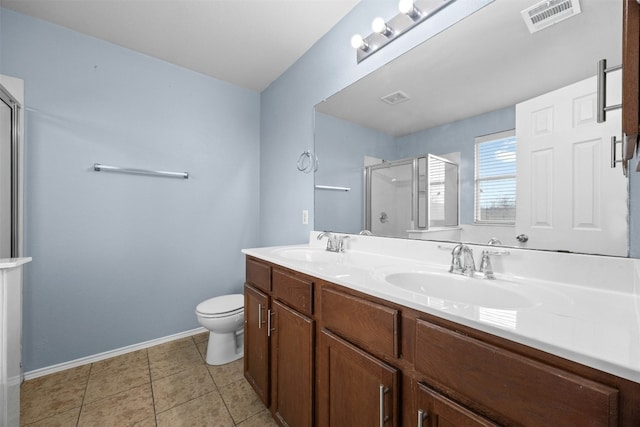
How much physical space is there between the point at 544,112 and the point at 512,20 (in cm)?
38

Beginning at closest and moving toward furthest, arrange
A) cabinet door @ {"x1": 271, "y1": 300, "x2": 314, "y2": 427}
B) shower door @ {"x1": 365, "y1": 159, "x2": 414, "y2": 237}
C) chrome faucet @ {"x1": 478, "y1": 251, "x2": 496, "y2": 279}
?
1. chrome faucet @ {"x1": 478, "y1": 251, "x2": 496, "y2": 279}
2. cabinet door @ {"x1": 271, "y1": 300, "x2": 314, "y2": 427}
3. shower door @ {"x1": 365, "y1": 159, "x2": 414, "y2": 237}

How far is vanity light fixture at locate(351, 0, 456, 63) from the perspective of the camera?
1.23m

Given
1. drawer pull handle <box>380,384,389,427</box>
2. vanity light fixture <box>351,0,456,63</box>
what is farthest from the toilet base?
vanity light fixture <box>351,0,456,63</box>

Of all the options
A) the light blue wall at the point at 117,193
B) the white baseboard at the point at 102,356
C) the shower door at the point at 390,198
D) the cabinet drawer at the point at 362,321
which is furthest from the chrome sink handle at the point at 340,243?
the white baseboard at the point at 102,356

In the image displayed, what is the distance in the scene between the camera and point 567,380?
0.45 metres

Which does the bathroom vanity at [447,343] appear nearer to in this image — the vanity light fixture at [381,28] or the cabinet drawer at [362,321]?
the cabinet drawer at [362,321]

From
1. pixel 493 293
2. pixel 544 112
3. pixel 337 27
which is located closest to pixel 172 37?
pixel 337 27

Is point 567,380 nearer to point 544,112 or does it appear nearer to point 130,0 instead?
point 544,112

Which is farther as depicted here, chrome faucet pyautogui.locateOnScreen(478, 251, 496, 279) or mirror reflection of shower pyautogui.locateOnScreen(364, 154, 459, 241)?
mirror reflection of shower pyautogui.locateOnScreen(364, 154, 459, 241)

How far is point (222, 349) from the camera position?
1921 mm

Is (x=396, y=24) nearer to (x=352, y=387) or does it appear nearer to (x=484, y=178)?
(x=484, y=178)

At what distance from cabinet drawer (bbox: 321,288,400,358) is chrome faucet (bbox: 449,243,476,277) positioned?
1.37 feet

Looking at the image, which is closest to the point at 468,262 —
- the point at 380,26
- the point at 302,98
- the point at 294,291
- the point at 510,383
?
the point at 510,383

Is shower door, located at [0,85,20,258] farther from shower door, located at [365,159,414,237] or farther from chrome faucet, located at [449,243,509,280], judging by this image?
chrome faucet, located at [449,243,509,280]
